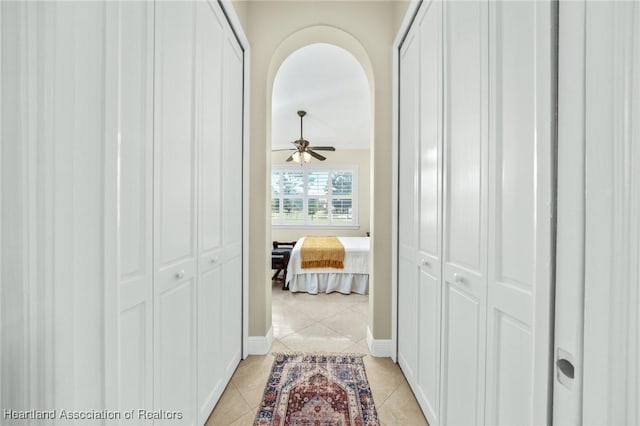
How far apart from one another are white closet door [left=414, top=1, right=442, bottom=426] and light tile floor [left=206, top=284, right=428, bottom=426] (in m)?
0.18

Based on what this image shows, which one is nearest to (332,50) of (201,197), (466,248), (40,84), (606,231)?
(201,197)

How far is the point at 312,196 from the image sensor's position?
6.72 meters

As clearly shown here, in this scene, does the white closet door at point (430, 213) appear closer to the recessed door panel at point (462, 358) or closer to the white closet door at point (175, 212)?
the recessed door panel at point (462, 358)

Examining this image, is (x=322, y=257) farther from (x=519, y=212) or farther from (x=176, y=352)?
(x=519, y=212)

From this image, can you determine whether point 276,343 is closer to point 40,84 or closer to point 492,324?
point 492,324

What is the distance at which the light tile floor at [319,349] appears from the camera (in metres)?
1.55

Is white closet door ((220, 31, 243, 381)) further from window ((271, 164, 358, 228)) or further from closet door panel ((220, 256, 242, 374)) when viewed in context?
window ((271, 164, 358, 228))

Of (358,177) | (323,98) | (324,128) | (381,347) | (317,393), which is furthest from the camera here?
(358,177)

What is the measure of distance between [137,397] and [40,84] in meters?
0.95

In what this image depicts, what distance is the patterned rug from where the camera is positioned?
4.92 ft

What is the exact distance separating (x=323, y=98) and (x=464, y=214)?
3533 millimetres

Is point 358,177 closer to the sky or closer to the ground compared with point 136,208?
closer to the sky

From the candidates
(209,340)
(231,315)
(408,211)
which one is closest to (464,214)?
(408,211)

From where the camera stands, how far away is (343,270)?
3.98 m
